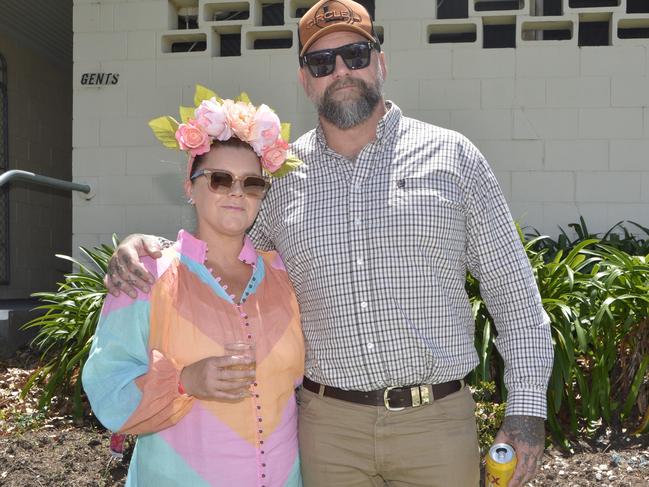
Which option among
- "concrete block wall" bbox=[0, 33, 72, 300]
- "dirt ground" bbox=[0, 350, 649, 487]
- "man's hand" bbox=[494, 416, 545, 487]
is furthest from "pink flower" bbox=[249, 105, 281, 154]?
"concrete block wall" bbox=[0, 33, 72, 300]

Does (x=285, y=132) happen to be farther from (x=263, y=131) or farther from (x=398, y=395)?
(x=398, y=395)

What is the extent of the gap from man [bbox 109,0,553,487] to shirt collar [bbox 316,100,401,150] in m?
0.06

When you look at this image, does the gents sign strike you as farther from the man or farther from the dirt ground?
the man

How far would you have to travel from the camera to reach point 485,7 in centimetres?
718

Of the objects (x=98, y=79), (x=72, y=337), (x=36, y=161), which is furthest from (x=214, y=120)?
(x=36, y=161)

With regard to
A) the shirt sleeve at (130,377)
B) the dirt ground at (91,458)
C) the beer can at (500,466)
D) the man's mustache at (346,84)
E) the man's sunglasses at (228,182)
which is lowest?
the dirt ground at (91,458)

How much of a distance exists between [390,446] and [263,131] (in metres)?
1.07

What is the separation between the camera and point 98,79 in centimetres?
728

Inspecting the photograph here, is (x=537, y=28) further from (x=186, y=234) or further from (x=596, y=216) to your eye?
(x=186, y=234)

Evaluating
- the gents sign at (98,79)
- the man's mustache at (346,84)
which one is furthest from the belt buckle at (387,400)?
the gents sign at (98,79)

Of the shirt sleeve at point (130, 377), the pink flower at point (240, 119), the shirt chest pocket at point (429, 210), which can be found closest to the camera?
the shirt sleeve at point (130, 377)

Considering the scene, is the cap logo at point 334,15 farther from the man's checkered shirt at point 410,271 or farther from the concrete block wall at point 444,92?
the concrete block wall at point 444,92

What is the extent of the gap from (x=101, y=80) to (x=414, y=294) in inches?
221

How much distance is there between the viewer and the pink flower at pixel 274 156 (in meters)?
2.46
